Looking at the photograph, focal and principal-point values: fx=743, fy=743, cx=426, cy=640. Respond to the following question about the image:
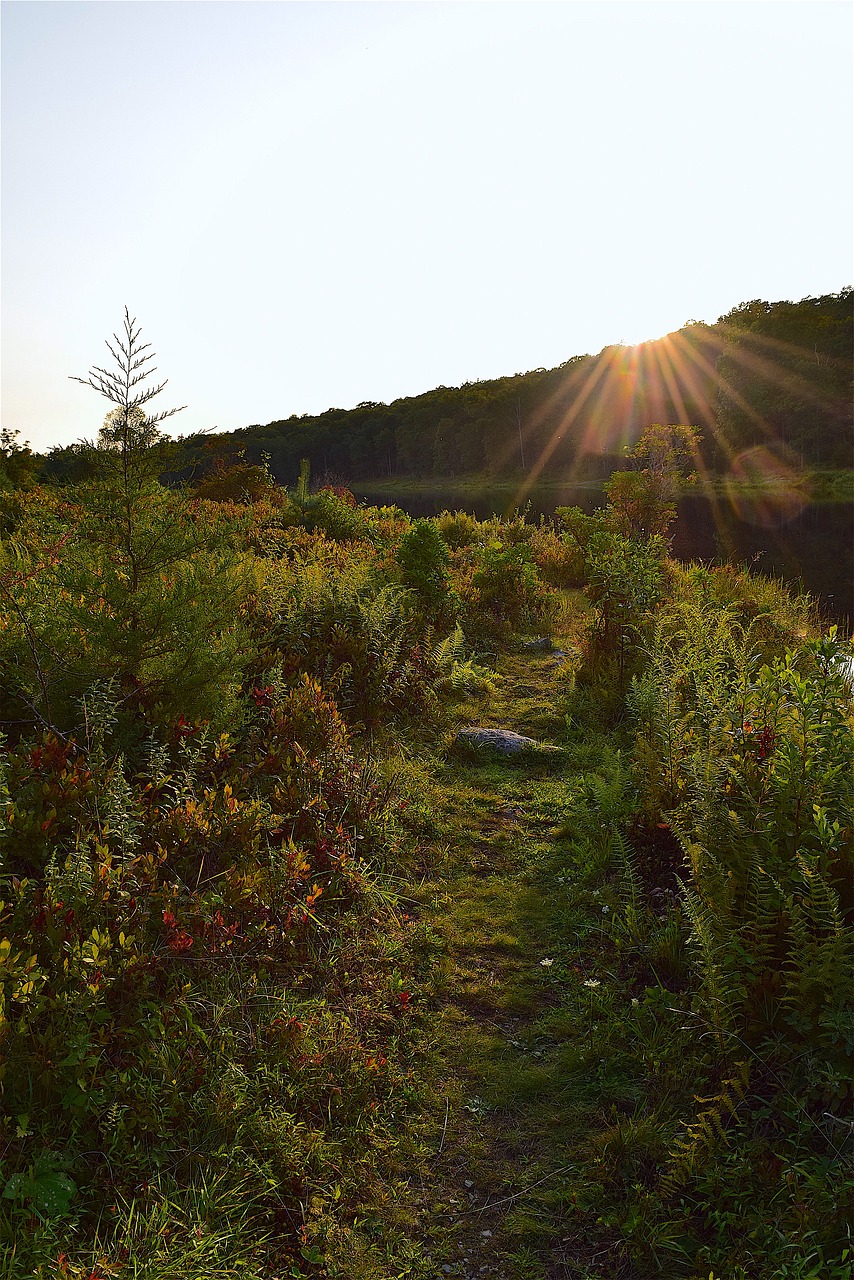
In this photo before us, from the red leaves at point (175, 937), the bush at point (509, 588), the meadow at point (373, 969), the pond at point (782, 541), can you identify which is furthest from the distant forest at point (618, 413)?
the red leaves at point (175, 937)

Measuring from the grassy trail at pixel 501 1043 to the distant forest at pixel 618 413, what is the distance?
14199 mm

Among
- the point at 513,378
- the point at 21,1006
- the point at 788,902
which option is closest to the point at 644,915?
the point at 788,902

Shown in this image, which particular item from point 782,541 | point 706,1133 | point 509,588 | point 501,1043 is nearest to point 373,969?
point 501,1043

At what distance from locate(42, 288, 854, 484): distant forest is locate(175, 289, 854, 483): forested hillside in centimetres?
13

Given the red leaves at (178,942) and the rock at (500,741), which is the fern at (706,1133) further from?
the rock at (500,741)

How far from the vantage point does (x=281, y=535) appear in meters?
11.2

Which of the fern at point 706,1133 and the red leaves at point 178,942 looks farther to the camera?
the red leaves at point 178,942

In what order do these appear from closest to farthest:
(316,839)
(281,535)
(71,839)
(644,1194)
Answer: (644,1194)
(71,839)
(316,839)
(281,535)

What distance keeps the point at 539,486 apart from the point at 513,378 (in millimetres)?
37930

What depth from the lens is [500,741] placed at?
6.58 metres

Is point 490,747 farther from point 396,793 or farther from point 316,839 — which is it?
point 316,839

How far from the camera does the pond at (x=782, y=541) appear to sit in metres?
16.6

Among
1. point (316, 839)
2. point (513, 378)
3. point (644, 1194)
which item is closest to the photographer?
point (644, 1194)

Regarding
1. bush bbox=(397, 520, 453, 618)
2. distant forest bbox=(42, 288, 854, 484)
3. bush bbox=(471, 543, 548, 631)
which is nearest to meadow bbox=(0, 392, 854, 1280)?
bush bbox=(397, 520, 453, 618)
